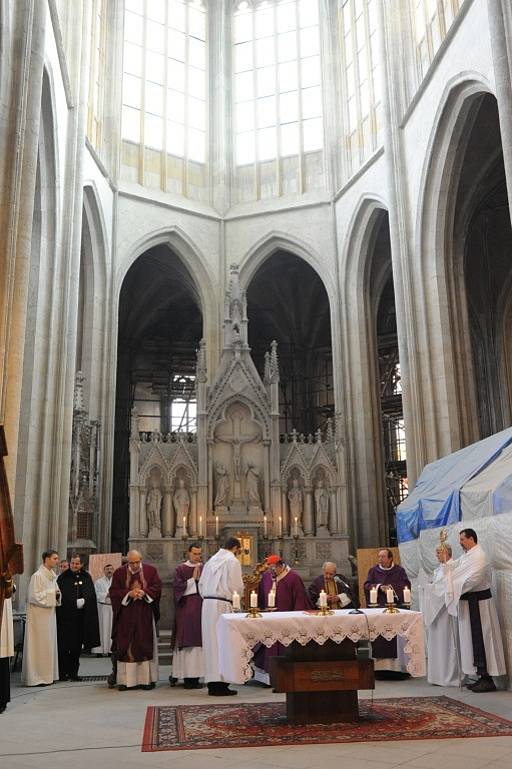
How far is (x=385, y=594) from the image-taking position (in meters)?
9.11

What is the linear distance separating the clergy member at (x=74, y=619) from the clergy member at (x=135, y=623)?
53.0 inches

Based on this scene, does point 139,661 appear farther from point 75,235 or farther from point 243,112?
point 243,112

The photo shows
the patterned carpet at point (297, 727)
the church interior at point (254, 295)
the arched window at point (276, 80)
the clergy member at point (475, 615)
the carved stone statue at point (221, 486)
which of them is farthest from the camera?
the arched window at point (276, 80)

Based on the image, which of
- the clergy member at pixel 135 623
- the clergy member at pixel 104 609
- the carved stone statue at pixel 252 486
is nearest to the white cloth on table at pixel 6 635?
the clergy member at pixel 135 623

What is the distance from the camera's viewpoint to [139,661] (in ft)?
28.8

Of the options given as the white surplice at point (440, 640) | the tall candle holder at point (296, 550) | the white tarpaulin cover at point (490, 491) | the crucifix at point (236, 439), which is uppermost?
the crucifix at point (236, 439)

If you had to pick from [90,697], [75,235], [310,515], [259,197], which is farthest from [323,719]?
[259,197]

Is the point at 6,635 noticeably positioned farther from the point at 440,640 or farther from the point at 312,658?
the point at 440,640

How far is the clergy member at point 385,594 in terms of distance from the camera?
29.6 feet

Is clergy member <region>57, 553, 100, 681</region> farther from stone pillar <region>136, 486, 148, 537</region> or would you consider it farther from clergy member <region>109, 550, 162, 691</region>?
stone pillar <region>136, 486, 148, 537</region>

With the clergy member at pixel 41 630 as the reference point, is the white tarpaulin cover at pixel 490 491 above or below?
above

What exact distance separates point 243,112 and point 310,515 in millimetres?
13658

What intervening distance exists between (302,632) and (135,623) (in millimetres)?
3287

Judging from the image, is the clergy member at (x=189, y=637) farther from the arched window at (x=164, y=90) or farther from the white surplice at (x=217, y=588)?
the arched window at (x=164, y=90)
